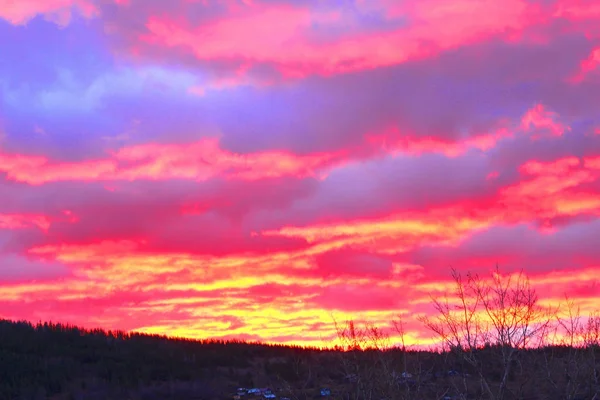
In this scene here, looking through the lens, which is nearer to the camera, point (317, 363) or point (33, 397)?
point (33, 397)

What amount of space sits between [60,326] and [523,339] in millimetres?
42535

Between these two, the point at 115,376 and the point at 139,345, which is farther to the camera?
the point at 139,345

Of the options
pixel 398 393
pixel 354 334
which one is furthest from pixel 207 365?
pixel 398 393

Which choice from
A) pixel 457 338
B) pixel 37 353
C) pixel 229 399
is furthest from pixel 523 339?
pixel 37 353

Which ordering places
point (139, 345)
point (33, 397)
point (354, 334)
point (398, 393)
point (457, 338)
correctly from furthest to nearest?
point (139, 345)
point (33, 397)
point (354, 334)
point (398, 393)
point (457, 338)

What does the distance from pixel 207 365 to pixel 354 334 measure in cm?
2482

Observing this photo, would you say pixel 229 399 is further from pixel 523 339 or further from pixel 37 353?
pixel 523 339

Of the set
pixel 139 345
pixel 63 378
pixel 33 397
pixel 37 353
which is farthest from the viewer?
pixel 139 345

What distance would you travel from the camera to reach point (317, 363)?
4938 centimetres

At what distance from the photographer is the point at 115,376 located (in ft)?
149

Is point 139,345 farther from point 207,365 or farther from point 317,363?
point 317,363

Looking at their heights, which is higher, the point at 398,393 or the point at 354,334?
the point at 354,334

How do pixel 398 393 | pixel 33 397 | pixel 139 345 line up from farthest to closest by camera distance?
pixel 139 345
pixel 33 397
pixel 398 393

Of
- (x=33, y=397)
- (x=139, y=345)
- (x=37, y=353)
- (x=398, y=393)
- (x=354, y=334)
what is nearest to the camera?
(x=398, y=393)
